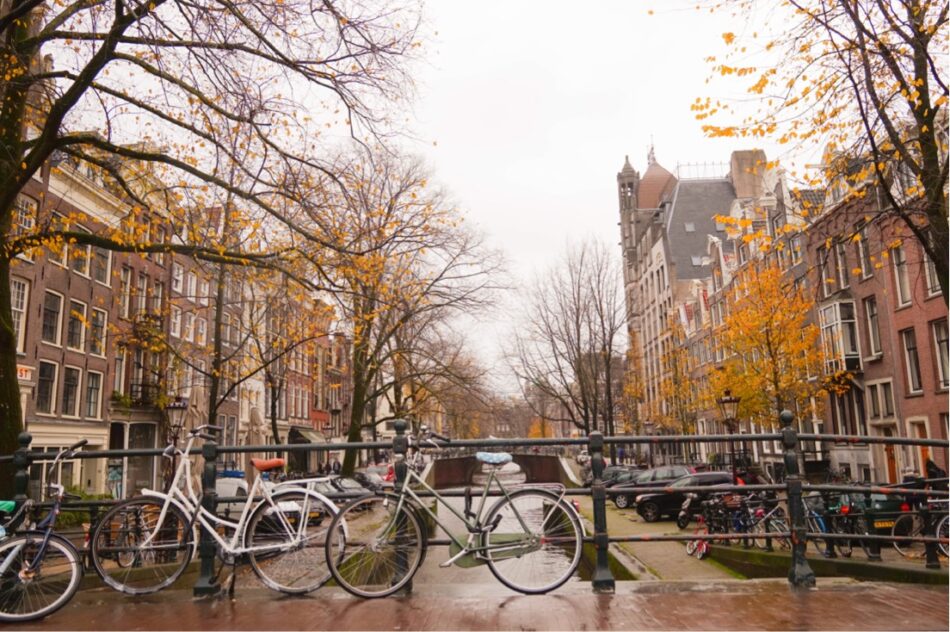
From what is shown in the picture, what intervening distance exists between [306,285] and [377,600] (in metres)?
6.97

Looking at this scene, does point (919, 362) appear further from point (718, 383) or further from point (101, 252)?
point (101, 252)

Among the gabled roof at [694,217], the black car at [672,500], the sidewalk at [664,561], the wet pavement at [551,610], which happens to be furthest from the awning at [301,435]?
the wet pavement at [551,610]

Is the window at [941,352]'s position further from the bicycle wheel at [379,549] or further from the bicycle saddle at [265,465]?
the bicycle saddle at [265,465]

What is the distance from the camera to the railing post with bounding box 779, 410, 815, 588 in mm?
5742

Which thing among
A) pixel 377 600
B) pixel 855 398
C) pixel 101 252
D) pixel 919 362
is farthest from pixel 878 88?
pixel 101 252

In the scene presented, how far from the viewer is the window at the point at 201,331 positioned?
127 ft

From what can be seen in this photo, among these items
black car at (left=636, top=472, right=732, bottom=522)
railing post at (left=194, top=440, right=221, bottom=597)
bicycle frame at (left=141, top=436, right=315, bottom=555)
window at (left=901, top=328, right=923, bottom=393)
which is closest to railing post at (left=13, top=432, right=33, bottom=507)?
bicycle frame at (left=141, top=436, right=315, bottom=555)

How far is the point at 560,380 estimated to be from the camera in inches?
1672

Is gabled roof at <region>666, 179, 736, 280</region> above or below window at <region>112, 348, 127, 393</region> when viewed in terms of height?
above

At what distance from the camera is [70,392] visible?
2934 centimetres

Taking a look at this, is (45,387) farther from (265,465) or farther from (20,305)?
(265,465)

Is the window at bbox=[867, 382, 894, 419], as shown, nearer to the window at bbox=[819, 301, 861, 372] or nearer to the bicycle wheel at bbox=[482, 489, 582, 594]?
the window at bbox=[819, 301, 861, 372]

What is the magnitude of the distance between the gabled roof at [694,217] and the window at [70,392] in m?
50.3

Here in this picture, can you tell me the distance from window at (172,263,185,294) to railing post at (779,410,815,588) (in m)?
35.1
